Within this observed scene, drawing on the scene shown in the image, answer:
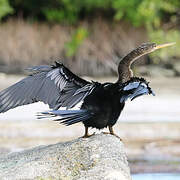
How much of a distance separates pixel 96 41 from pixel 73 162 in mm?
13230

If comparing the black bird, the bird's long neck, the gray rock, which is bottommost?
the gray rock

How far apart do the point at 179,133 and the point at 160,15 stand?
9736mm

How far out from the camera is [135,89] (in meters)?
4.62

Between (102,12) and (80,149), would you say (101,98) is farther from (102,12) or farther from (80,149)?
(102,12)

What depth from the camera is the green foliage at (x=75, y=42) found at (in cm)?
1698

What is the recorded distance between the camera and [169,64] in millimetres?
17391

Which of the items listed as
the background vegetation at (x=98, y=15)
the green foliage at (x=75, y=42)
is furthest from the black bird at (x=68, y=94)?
the green foliage at (x=75, y=42)

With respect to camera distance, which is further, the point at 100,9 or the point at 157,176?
the point at 100,9

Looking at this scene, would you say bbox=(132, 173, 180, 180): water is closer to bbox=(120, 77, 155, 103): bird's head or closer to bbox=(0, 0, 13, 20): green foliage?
bbox=(120, 77, 155, 103): bird's head

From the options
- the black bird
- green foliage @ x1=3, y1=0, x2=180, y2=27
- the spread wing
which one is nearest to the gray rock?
the black bird

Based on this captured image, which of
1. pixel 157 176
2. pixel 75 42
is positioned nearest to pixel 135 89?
pixel 157 176

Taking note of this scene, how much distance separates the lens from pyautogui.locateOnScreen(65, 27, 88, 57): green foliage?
17.0 metres

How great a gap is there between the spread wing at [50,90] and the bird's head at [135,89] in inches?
15.3

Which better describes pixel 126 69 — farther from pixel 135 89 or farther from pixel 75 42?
pixel 75 42
